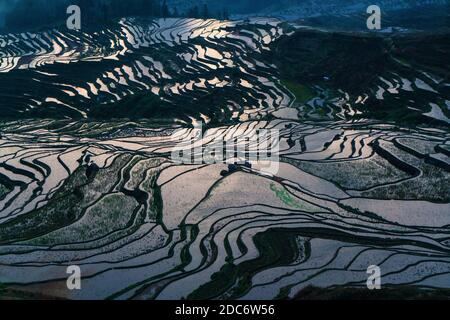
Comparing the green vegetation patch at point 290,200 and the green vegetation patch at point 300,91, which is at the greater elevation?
the green vegetation patch at point 300,91

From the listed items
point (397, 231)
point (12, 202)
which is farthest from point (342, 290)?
point (12, 202)

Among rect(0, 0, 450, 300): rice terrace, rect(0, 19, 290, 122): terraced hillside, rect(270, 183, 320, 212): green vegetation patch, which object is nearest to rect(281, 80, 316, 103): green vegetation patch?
rect(0, 0, 450, 300): rice terrace

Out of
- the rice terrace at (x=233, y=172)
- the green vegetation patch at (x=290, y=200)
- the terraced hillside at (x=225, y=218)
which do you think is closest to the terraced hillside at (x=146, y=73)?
the rice terrace at (x=233, y=172)

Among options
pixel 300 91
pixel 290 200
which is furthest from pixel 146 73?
pixel 290 200

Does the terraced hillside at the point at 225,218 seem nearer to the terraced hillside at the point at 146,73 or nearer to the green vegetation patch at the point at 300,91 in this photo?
the terraced hillside at the point at 146,73

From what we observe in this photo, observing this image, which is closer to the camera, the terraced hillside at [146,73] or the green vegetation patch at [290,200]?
the green vegetation patch at [290,200]

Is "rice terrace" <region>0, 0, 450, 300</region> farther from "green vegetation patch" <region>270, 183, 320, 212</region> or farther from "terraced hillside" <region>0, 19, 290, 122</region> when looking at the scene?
"terraced hillside" <region>0, 19, 290, 122</region>

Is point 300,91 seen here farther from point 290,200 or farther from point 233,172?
point 290,200

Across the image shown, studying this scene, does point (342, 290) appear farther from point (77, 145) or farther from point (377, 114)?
point (377, 114)

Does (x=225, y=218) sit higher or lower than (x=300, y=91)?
lower
